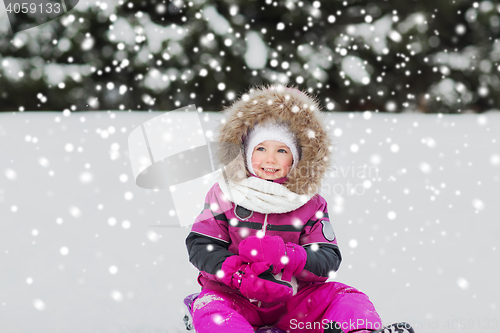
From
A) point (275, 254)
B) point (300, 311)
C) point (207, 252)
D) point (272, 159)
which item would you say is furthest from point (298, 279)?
point (272, 159)

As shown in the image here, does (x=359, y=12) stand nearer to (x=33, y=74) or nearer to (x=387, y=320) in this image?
(x=33, y=74)

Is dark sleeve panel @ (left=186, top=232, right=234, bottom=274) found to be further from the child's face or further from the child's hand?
the child's face

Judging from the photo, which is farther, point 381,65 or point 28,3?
point 381,65

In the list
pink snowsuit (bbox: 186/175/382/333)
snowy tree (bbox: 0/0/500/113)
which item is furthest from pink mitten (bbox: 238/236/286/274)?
snowy tree (bbox: 0/0/500/113)

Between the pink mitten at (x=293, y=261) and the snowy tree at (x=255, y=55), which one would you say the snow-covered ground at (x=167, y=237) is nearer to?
the pink mitten at (x=293, y=261)

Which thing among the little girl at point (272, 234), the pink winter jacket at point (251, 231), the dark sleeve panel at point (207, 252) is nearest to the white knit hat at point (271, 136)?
the little girl at point (272, 234)

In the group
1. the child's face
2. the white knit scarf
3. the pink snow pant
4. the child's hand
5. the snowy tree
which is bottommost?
the pink snow pant

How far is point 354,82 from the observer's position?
24.5 feet

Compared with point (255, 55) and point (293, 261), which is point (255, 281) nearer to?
point (293, 261)

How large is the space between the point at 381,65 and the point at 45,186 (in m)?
6.33

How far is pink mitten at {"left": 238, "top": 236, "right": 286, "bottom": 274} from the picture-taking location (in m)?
1.19

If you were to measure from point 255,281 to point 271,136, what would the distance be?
1.75 feet

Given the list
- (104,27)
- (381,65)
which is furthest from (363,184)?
(104,27)

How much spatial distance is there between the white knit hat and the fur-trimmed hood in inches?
0.7
